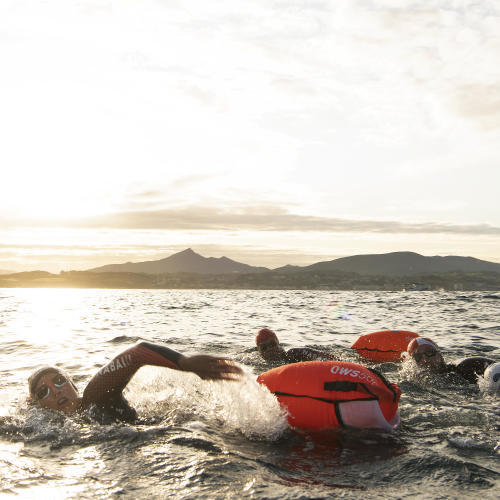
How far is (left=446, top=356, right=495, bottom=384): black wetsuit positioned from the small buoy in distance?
2.26 ft

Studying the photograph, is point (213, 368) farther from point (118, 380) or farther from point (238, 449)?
point (118, 380)

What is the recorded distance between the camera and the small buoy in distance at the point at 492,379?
894 cm

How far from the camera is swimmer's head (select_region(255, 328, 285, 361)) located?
11844mm

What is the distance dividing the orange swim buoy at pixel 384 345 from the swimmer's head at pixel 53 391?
8.35 m

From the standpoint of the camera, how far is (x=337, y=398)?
6641mm

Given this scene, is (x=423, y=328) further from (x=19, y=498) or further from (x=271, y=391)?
(x=19, y=498)

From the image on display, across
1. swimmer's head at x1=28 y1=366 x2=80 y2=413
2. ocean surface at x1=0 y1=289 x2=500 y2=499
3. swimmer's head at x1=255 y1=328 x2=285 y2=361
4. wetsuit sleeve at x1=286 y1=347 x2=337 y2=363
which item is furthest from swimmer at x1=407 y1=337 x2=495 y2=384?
swimmer's head at x1=28 y1=366 x2=80 y2=413

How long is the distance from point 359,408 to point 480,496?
196 centimetres

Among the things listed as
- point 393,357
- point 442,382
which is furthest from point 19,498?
point 393,357

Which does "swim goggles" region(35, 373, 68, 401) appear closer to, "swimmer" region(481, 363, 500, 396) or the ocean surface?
the ocean surface

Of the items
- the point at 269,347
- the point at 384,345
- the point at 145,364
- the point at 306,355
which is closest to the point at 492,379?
the point at 306,355

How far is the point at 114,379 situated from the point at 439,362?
6804mm

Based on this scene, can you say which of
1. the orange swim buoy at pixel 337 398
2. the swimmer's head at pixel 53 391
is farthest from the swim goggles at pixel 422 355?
the swimmer's head at pixel 53 391

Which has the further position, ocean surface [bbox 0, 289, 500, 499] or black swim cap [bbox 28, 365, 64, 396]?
black swim cap [bbox 28, 365, 64, 396]
